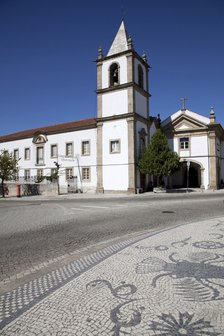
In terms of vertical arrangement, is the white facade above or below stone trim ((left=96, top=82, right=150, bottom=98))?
below

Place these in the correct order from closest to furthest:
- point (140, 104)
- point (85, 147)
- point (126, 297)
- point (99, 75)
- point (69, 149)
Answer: point (126, 297), point (140, 104), point (99, 75), point (85, 147), point (69, 149)

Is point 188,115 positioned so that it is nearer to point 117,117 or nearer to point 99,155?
point 117,117

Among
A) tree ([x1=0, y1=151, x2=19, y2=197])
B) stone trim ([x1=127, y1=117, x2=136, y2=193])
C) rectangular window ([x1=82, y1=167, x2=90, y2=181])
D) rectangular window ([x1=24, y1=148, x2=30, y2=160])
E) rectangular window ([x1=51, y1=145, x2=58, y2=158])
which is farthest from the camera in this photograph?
rectangular window ([x1=24, y1=148, x2=30, y2=160])

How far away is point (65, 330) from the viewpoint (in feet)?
8.16

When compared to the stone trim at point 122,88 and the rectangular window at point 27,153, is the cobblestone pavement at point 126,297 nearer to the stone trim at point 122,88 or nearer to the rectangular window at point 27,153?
the stone trim at point 122,88

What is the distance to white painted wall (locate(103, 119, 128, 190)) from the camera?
27031mm

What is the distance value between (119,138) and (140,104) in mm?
4886

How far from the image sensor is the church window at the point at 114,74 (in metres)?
28.8

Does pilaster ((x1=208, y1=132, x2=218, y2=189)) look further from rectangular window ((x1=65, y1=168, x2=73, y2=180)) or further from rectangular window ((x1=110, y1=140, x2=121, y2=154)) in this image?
rectangular window ((x1=65, y1=168, x2=73, y2=180))

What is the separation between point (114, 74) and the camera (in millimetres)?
29000

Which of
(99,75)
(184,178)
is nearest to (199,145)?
(184,178)

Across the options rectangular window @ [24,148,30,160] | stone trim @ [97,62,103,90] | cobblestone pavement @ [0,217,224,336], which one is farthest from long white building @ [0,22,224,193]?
A: cobblestone pavement @ [0,217,224,336]

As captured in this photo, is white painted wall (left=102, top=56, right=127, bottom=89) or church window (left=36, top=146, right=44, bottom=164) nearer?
white painted wall (left=102, top=56, right=127, bottom=89)

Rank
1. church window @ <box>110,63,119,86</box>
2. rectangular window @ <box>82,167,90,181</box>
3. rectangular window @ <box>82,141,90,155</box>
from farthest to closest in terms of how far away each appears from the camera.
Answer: rectangular window @ <box>82,141,90,155</box>
rectangular window @ <box>82,167,90,181</box>
church window @ <box>110,63,119,86</box>
